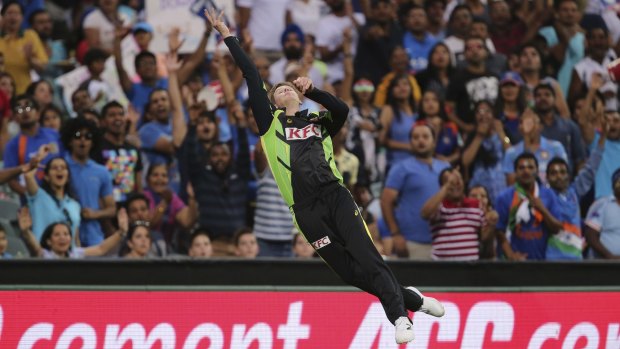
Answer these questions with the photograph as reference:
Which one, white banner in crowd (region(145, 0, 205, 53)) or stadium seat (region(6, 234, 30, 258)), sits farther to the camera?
white banner in crowd (region(145, 0, 205, 53))

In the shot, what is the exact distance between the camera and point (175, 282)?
38.1 ft

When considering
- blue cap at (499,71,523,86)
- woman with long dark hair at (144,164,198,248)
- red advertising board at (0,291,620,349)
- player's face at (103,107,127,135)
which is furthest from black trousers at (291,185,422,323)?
blue cap at (499,71,523,86)

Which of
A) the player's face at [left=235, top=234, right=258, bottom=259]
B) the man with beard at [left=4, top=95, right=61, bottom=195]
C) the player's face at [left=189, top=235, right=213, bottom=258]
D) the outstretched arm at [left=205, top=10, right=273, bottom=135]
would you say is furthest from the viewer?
the man with beard at [left=4, top=95, right=61, bottom=195]

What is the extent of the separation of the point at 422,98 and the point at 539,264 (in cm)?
503

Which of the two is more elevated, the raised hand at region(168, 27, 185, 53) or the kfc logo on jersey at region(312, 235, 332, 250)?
the raised hand at region(168, 27, 185, 53)

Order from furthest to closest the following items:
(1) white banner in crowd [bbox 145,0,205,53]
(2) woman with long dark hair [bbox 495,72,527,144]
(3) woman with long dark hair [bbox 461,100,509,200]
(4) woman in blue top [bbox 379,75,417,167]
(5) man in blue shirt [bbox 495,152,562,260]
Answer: (1) white banner in crowd [bbox 145,0,205,53] → (2) woman with long dark hair [bbox 495,72,527,144] → (4) woman in blue top [bbox 379,75,417,167] → (3) woman with long dark hair [bbox 461,100,509,200] → (5) man in blue shirt [bbox 495,152,562,260]

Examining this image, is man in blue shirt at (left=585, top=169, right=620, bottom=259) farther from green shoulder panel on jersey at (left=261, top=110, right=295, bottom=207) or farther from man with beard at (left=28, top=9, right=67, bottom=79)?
man with beard at (left=28, top=9, right=67, bottom=79)

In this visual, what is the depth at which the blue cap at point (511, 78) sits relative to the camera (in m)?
16.6

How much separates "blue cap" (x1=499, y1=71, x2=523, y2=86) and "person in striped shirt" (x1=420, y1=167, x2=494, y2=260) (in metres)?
2.66

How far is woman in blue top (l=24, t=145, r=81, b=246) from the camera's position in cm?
1371

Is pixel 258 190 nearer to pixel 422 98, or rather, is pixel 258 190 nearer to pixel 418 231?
pixel 418 231

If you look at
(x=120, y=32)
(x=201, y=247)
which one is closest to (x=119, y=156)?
(x=201, y=247)

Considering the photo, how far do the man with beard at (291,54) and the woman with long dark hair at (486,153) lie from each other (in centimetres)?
230

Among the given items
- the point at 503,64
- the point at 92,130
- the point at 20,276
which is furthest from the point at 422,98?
the point at 20,276
